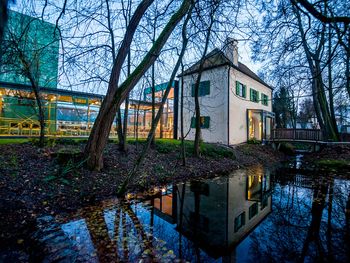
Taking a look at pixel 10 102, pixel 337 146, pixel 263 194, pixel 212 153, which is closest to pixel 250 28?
pixel 263 194

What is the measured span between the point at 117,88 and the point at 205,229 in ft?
16.2

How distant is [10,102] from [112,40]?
33.4 ft

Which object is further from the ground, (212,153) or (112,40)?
(112,40)

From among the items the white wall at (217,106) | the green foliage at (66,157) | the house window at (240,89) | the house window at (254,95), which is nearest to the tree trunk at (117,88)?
the green foliage at (66,157)

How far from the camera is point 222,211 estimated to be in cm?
500

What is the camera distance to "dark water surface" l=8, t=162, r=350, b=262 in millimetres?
2977

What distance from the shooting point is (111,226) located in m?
3.78

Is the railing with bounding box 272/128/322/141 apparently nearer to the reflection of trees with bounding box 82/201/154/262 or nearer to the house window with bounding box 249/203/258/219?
the house window with bounding box 249/203/258/219

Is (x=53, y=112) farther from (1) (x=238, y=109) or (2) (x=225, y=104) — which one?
(1) (x=238, y=109)

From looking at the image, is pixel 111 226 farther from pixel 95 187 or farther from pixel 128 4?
pixel 128 4

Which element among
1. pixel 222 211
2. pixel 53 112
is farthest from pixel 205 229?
pixel 53 112

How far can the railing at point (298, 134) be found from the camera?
15.5m

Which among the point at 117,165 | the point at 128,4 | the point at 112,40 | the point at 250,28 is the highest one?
the point at 128,4

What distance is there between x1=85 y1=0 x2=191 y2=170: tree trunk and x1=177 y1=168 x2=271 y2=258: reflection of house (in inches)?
123
